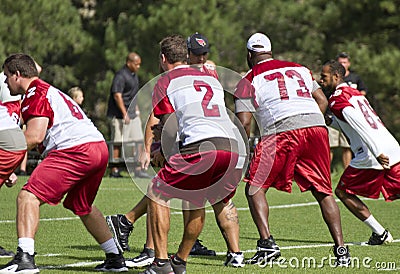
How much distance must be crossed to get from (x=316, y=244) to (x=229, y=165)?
2.89 m

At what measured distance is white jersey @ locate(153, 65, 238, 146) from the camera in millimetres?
7004

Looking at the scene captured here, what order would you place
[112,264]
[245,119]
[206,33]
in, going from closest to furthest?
1. [112,264]
2. [245,119]
3. [206,33]

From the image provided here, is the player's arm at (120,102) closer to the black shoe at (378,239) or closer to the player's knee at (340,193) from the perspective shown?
the player's knee at (340,193)

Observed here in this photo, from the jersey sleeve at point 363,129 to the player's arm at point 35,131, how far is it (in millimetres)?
3422

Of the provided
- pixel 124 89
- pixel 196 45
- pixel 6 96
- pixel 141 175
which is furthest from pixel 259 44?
pixel 124 89

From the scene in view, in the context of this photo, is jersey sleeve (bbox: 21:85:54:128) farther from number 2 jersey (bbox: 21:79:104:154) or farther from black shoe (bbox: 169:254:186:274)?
black shoe (bbox: 169:254:186:274)

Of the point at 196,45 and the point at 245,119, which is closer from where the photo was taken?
the point at 196,45

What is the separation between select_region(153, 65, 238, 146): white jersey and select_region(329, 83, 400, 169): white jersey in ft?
7.73

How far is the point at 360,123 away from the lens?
30.4 ft

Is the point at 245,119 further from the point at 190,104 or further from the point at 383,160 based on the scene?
the point at 383,160

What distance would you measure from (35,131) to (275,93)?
2.46m

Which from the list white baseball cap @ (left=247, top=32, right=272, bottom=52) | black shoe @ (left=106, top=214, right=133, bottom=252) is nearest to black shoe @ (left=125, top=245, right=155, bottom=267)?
black shoe @ (left=106, top=214, right=133, bottom=252)

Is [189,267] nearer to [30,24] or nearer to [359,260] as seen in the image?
[359,260]

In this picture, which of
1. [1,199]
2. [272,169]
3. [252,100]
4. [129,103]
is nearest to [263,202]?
[272,169]
